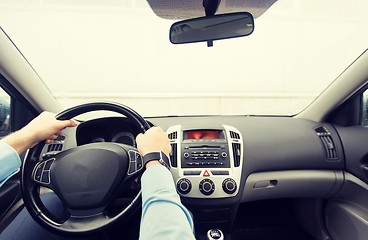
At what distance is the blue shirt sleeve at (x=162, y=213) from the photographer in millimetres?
587

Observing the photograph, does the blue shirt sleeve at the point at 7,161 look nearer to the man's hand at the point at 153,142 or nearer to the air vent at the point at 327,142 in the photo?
the man's hand at the point at 153,142

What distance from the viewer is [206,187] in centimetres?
148

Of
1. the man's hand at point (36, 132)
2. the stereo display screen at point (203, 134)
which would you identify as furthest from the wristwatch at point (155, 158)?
the stereo display screen at point (203, 134)

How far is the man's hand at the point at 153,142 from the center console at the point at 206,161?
0.55 metres

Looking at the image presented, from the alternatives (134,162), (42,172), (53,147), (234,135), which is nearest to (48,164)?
(42,172)

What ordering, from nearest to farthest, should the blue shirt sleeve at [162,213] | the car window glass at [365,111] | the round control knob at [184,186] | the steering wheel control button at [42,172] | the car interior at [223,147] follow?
the blue shirt sleeve at [162,213]
the steering wheel control button at [42,172]
the car interior at [223,147]
the round control knob at [184,186]
the car window glass at [365,111]

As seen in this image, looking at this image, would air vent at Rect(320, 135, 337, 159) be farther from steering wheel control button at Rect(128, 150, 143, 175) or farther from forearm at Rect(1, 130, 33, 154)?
forearm at Rect(1, 130, 33, 154)

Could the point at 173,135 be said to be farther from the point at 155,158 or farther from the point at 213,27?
the point at 213,27

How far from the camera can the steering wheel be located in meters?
1.05

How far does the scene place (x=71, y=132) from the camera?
1489mm

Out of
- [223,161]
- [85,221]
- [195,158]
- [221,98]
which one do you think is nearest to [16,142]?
[85,221]

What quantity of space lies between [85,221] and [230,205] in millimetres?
927

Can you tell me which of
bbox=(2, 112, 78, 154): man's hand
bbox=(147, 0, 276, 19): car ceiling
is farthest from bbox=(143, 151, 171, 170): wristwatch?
bbox=(147, 0, 276, 19): car ceiling

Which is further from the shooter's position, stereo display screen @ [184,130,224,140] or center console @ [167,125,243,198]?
stereo display screen @ [184,130,224,140]
